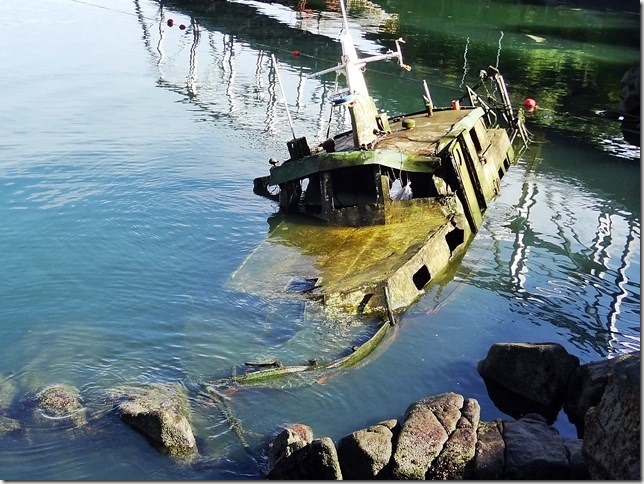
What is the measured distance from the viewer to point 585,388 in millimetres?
12977

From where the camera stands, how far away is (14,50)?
4366cm

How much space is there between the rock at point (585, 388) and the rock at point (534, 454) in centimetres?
163

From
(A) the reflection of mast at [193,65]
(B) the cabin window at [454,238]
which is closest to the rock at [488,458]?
(B) the cabin window at [454,238]

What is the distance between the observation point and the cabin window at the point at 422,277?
17.9 m

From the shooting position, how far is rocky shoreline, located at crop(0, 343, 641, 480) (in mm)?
9227

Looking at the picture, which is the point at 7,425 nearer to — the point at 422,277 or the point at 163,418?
the point at 163,418

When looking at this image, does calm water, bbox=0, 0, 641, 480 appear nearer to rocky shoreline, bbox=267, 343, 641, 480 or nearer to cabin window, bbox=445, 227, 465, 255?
cabin window, bbox=445, 227, 465, 255

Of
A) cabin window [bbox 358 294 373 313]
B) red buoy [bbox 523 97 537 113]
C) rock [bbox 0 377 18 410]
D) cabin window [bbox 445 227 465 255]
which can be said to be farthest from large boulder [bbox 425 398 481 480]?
red buoy [bbox 523 97 537 113]

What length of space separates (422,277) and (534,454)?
786 cm

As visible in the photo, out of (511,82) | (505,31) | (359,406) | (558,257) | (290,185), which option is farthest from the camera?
(505,31)

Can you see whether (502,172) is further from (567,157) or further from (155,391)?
(155,391)

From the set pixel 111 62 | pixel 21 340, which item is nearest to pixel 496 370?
pixel 21 340

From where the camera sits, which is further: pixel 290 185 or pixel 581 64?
pixel 581 64

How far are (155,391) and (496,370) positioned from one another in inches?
246
